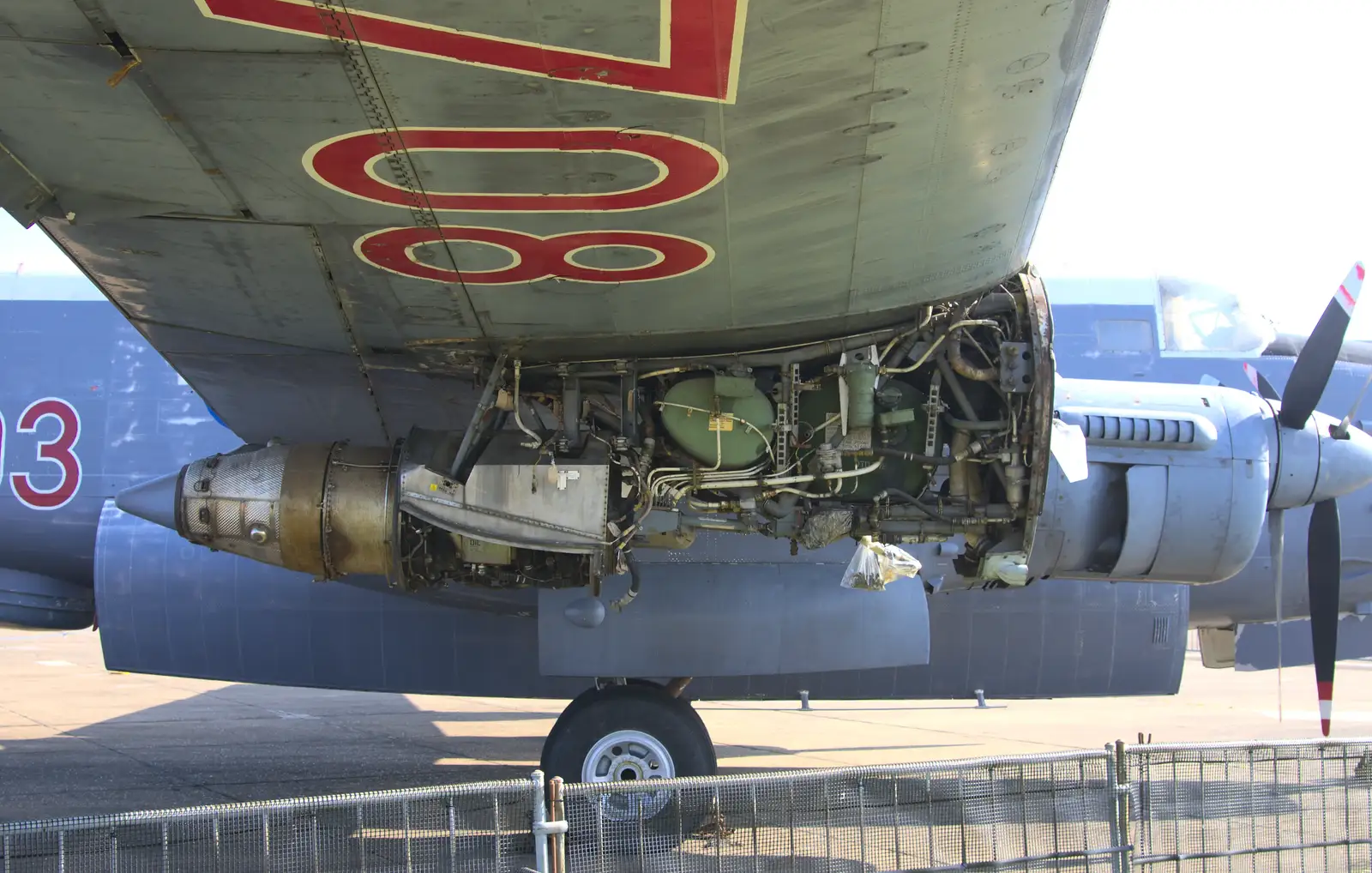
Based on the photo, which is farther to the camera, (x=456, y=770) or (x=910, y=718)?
(x=910, y=718)

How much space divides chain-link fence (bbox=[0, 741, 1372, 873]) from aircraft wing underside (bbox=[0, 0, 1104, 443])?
2.78 m

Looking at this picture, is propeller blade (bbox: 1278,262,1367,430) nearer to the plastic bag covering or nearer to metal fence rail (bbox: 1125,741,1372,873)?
metal fence rail (bbox: 1125,741,1372,873)

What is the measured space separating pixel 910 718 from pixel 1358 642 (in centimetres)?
790

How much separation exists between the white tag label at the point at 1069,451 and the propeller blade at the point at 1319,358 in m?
2.30

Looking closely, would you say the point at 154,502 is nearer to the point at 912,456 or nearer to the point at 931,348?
the point at 912,456

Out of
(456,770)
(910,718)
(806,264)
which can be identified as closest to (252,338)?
(806,264)

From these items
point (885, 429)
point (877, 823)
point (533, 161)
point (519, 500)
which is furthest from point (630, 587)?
point (533, 161)

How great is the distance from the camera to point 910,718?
63.4ft

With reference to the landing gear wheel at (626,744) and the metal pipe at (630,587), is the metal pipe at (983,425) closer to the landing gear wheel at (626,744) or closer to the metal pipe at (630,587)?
the metal pipe at (630,587)

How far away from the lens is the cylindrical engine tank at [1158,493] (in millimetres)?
8875

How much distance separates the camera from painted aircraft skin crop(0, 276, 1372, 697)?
11031mm

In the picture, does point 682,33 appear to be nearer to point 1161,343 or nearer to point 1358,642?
point 1161,343

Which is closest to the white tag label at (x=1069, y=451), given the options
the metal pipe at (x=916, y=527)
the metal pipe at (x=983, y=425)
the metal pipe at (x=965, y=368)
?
the metal pipe at (x=983, y=425)

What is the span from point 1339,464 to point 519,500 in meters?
6.62
